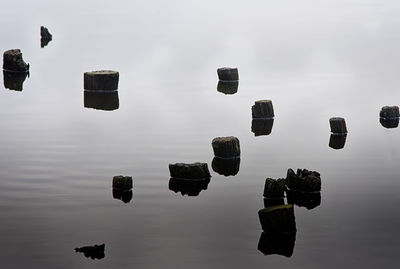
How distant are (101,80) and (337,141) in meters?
13.1

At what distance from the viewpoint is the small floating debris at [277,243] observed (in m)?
25.3

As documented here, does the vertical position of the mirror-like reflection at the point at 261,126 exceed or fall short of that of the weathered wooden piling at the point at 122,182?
it exceeds it

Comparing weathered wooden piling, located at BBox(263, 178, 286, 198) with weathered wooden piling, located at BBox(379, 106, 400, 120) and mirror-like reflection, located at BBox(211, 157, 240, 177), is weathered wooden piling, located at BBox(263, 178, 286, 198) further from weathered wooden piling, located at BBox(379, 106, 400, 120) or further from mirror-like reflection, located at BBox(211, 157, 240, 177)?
weathered wooden piling, located at BBox(379, 106, 400, 120)

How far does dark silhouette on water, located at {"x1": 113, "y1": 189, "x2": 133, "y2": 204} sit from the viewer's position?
97.7 ft

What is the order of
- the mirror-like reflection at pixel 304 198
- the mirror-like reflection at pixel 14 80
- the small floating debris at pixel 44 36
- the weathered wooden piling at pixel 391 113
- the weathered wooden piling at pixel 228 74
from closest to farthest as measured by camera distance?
the mirror-like reflection at pixel 304 198, the weathered wooden piling at pixel 391 113, the mirror-like reflection at pixel 14 80, the weathered wooden piling at pixel 228 74, the small floating debris at pixel 44 36

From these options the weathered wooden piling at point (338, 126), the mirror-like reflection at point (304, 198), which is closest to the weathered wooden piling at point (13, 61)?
the weathered wooden piling at point (338, 126)

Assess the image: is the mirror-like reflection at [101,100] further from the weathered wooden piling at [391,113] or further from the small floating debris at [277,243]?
the small floating debris at [277,243]

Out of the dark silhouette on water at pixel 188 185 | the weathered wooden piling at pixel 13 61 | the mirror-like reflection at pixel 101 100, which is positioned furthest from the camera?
the weathered wooden piling at pixel 13 61

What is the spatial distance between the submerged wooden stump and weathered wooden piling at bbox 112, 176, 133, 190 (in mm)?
16585

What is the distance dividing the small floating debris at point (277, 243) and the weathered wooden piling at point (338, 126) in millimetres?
12888

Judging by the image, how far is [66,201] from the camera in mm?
29406

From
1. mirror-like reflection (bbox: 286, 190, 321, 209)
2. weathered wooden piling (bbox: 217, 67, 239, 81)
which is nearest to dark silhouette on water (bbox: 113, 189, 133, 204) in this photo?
mirror-like reflection (bbox: 286, 190, 321, 209)

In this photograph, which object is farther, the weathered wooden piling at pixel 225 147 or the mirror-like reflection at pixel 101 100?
the mirror-like reflection at pixel 101 100

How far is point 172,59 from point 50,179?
30426 mm
